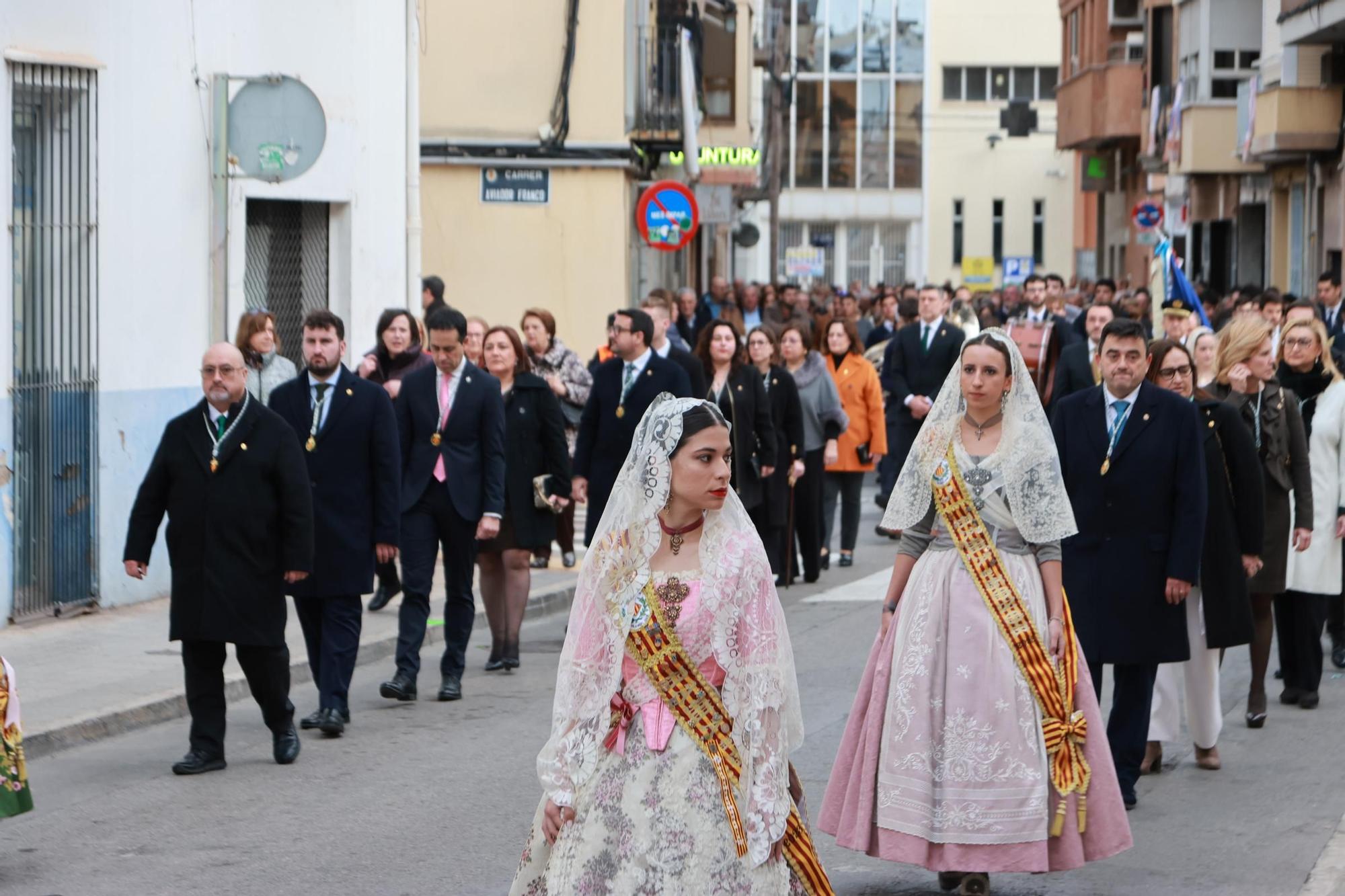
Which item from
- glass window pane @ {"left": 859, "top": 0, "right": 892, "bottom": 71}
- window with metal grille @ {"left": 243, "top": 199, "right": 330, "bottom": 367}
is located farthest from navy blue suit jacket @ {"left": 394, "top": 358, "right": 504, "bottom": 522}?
glass window pane @ {"left": 859, "top": 0, "right": 892, "bottom": 71}

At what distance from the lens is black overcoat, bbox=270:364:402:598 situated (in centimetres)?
1000

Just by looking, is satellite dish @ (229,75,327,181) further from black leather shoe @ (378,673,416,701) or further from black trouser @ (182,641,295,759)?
black trouser @ (182,641,295,759)

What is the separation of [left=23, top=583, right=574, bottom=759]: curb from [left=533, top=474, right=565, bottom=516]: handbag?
4.68 feet

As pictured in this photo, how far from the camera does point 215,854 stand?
7.72 meters

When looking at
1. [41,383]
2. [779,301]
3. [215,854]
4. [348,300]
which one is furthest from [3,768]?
[779,301]

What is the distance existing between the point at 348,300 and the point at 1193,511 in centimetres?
992

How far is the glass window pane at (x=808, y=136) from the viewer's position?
246ft

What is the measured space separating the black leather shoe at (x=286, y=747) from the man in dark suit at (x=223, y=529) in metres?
0.29

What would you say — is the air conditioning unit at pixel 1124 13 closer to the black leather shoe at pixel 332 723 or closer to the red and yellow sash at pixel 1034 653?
the black leather shoe at pixel 332 723

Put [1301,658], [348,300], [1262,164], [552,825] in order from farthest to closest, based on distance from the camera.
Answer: [1262,164]
[348,300]
[1301,658]
[552,825]

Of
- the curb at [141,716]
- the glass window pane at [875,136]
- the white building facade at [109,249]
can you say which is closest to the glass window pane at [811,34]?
the glass window pane at [875,136]

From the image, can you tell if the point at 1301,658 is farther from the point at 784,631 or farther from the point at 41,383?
the point at 41,383

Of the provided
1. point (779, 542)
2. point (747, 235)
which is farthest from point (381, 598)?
point (747, 235)

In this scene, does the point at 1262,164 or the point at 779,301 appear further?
the point at 1262,164
